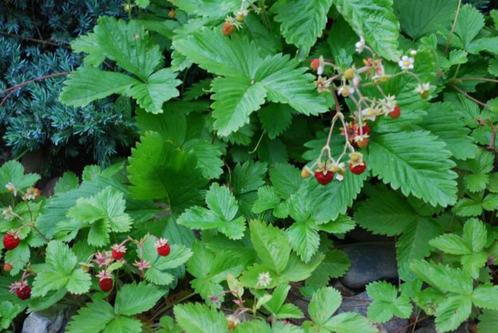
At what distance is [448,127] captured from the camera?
5.76 feet

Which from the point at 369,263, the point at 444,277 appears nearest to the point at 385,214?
the point at 369,263

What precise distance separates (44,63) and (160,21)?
18.5 inches

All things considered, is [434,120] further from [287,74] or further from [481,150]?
[287,74]

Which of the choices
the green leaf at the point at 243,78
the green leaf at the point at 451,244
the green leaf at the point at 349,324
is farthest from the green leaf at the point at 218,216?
the green leaf at the point at 451,244

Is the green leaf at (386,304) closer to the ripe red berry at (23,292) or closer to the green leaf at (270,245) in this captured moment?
the green leaf at (270,245)

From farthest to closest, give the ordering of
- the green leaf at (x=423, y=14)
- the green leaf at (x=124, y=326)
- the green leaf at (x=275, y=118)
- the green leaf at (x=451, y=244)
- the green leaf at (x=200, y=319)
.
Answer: the green leaf at (x=423, y=14), the green leaf at (x=275, y=118), the green leaf at (x=451, y=244), the green leaf at (x=124, y=326), the green leaf at (x=200, y=319)

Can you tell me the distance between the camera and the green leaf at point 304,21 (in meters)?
1.71

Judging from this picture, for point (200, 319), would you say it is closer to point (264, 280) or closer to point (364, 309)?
point (264, 280)

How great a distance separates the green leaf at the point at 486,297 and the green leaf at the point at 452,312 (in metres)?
0.02

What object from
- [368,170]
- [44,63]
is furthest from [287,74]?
[44,63]

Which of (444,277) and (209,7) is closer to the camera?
(444,277)

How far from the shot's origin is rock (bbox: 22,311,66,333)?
5.60 ft

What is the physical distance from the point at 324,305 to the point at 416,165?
0.49 m

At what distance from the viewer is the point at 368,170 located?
1.65 metres
